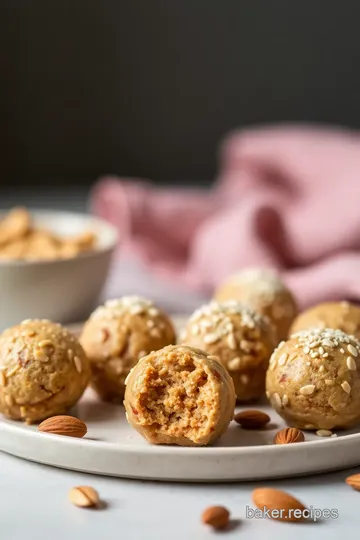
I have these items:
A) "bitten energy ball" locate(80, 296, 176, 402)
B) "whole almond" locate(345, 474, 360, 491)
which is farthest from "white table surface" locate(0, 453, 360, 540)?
"bitten energy ball" locate(80, 296, 176, 402)

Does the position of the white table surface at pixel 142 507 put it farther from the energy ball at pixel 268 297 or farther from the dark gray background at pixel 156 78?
the dark gray background at pixel 156 78

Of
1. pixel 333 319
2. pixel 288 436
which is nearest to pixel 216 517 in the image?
pixel 288 436

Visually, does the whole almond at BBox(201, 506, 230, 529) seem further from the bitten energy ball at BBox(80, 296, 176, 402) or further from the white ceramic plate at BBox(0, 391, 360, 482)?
the bitten energy ball at BBox(80, 296, 176, 402)

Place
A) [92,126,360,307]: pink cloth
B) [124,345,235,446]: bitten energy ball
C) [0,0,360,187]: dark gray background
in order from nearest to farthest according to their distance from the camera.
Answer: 1. [124,345,235,446]: bitten energy ball
2. [92,126,360,307]: pink cloth
3. [0,0,360,187]: dark gray background

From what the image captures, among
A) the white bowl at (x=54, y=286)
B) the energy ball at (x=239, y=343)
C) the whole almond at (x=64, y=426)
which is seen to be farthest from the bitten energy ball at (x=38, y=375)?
the white bowl at (x=54, y=286)

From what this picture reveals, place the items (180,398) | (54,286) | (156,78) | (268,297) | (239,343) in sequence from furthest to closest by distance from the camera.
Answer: (156,78), (54,286), (268,297), (239,343), (180,398)

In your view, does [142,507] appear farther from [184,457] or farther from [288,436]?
[288,436]

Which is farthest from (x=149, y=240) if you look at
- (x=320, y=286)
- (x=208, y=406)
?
(x=208, y=406)
